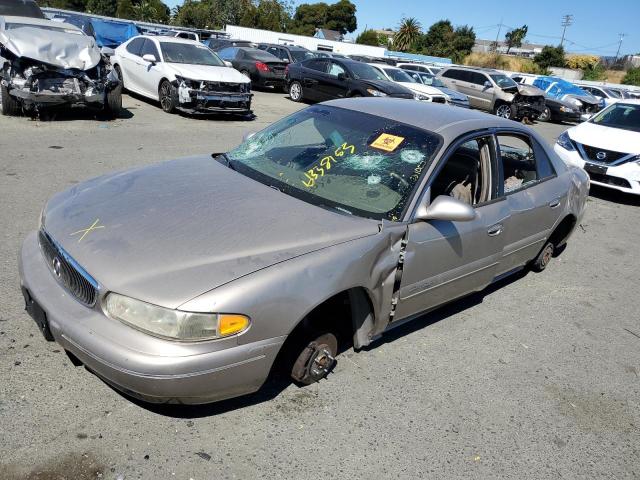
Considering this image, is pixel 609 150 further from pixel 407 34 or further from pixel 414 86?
pixel 407 34

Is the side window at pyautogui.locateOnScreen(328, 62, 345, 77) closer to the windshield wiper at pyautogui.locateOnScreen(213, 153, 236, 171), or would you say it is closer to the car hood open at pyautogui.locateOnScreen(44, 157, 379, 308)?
the windshield wiper at pyautogui.locateOnScreen(213, 153, 236, 171)

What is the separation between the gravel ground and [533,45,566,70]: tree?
205 feet

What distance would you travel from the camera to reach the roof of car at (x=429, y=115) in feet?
11.8

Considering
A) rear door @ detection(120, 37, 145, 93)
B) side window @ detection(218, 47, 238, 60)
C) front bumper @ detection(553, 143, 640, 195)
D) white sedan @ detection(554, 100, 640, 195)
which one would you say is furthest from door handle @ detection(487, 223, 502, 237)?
side window @ detection(218, 47, 238, 60)

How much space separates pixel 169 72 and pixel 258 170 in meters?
8.75

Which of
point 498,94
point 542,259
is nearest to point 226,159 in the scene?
point 542,259

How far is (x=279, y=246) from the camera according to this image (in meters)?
2.66

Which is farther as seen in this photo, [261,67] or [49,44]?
[261,67]

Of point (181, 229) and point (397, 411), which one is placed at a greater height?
point (181, 229)

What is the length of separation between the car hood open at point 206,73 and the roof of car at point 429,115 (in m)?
7.60

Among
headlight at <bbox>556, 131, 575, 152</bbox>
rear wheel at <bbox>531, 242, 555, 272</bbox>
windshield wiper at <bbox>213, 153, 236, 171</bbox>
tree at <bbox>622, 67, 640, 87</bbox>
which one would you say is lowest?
rear wheel at <bbox>531, 242, 555, 272</bbox>

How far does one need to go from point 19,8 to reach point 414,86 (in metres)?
10.9

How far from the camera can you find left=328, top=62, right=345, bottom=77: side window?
50.8ft

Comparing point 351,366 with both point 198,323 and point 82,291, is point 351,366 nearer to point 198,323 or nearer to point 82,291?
point 198,323
